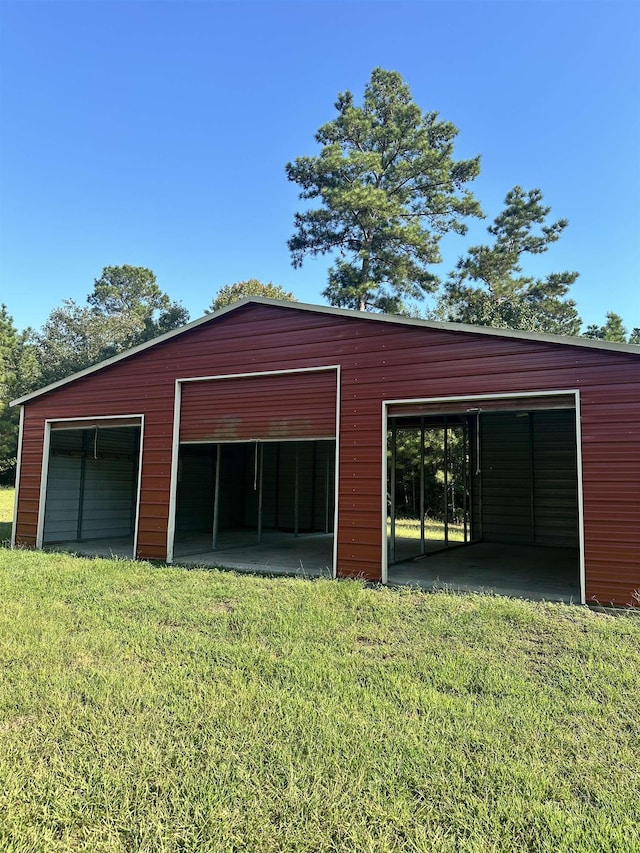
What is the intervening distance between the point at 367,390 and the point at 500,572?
11.2ft

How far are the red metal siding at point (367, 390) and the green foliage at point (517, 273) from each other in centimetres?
1652

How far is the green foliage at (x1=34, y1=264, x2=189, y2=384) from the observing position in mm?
31062

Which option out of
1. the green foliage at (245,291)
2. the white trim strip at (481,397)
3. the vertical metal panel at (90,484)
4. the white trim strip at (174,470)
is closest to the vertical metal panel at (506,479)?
the white trim strip at (481,397)

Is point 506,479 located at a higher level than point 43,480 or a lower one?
higher

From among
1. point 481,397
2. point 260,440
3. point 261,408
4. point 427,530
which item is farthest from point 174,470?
point 427,530

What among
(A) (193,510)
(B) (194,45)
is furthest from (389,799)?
(B) (194,45)

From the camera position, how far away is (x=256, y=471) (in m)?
10.9

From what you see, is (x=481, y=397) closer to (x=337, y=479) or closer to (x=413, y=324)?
(x=413, y=324)

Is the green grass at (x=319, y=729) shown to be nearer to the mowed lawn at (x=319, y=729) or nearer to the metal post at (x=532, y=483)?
the mowed lawn at (x=319, y=729)

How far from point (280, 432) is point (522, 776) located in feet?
18.1

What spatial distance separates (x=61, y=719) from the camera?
2951mm

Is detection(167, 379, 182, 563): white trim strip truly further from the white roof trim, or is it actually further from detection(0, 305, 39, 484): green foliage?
detection(0, 305, 39, 484): green foliage

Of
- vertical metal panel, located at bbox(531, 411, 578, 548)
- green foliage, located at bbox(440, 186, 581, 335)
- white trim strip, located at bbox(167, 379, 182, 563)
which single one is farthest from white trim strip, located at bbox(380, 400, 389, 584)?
green foliage, located at bbox(440, 186, 581, 335)

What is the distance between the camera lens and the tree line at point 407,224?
20.1 m
